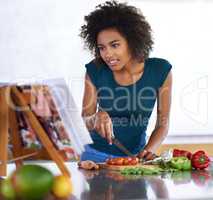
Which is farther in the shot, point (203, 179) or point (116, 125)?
point (116, 125)

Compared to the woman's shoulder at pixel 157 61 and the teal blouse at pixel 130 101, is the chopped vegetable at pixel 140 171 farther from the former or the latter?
the woman's shoulder at pixel 157 61

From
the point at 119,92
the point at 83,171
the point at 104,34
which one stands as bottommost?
the point at 83,171

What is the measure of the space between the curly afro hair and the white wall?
0.30ft

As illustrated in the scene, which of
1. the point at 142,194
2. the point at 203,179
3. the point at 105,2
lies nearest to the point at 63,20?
the point at 105,2

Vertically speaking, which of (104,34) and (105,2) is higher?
(105,2)

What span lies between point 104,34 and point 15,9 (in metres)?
0.62

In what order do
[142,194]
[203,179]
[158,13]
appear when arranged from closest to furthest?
[142,194] → [203,179] → [158,13]

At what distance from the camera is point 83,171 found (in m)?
1.80

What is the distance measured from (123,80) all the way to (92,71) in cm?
24

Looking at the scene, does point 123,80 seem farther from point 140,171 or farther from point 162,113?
point 140,171

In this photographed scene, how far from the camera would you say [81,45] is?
3.17 metres

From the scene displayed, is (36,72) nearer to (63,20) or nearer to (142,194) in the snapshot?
(63,20)

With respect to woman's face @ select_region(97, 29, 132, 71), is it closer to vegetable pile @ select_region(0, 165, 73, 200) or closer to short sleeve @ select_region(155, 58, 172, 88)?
A: short sleeve @ select_region(155, 58, 172, 88)

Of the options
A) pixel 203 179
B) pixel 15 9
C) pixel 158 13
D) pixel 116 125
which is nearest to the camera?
pixel 203 179
